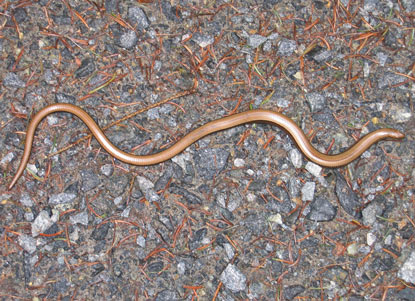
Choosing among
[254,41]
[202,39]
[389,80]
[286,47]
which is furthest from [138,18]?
[389,80]

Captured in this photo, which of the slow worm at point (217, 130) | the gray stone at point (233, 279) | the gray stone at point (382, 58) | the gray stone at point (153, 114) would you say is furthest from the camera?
the gray stone at point (382, 58)

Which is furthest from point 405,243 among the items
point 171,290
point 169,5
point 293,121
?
point 169,5

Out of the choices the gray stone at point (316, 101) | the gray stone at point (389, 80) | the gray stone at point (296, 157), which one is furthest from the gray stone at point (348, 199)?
the gray stone at point (389, 80)

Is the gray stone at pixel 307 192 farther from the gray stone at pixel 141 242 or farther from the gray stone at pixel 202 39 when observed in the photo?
the gray stone at pixel 202 39

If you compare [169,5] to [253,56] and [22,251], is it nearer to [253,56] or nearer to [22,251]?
[253,56]

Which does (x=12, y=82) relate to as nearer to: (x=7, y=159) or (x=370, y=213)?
(x=7, y=159)

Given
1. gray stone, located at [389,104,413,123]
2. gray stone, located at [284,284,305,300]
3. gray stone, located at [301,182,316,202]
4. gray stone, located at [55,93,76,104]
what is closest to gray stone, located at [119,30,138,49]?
gray stone, located at [55,93,76,104]
